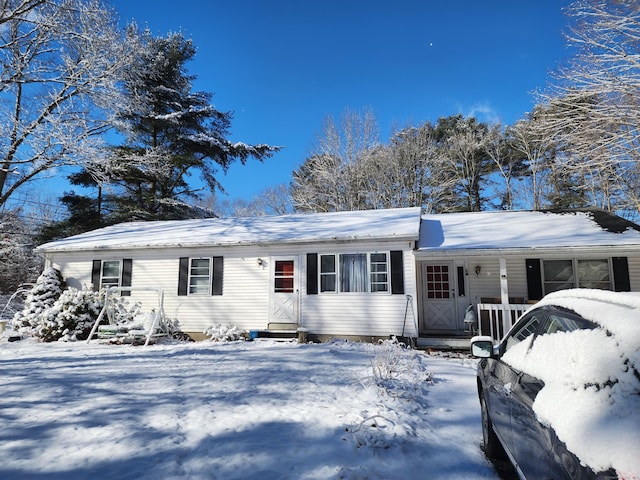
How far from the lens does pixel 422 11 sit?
13867mm

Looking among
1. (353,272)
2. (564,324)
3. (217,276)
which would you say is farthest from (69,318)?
(564,324)

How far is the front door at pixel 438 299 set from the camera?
11.2m

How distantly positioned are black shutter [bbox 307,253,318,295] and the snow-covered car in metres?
8.31

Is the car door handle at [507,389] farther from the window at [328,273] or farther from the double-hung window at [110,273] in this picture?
the double-hung window at [110,273]

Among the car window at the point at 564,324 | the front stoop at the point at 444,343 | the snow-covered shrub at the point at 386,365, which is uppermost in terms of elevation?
the car window at the point at 564,324

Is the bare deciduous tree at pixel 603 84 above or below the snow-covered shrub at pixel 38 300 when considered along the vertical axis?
above

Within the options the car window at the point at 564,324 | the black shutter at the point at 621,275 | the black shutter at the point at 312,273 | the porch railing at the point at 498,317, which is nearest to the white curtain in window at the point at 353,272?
the black shutter at the point at 312,273

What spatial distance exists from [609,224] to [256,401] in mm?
11169

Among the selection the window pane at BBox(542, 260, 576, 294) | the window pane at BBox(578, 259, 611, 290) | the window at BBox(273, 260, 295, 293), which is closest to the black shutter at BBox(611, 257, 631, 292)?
the window pane at BBox(578, 259, 611, 290)

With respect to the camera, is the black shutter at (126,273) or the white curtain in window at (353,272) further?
the black shutter at (126,273)

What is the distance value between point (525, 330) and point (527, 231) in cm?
904

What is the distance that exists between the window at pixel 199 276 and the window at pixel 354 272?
3791mm

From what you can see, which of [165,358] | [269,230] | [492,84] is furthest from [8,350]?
[492,84]

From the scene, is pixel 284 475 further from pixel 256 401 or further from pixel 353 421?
pixel 256 401
